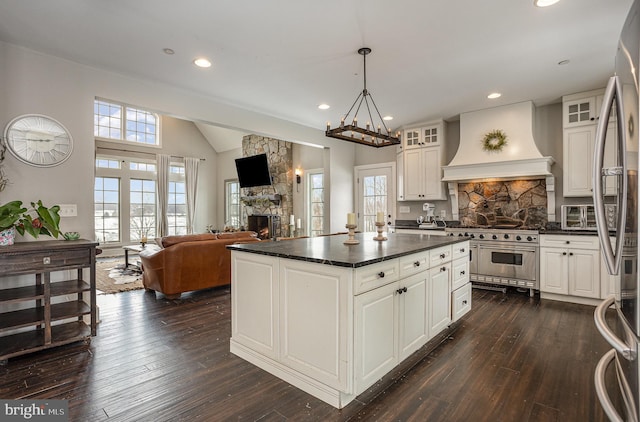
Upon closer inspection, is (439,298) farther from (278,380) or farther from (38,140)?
(38,140)

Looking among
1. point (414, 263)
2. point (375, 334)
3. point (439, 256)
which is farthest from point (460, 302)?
point (375, 334)

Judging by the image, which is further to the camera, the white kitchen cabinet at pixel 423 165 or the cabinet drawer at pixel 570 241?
the white kitchen cabinet at pixel 423 165

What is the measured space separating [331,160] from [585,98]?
402cm

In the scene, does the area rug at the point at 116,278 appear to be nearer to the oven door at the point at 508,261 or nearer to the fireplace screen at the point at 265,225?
the fireplace screen at the point at 265,225

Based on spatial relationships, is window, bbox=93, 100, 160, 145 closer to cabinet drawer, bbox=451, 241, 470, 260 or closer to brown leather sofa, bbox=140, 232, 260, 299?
brown leather sofa, bbox=140, 232, 260, 299

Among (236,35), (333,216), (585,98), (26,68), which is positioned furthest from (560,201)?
(26,68)

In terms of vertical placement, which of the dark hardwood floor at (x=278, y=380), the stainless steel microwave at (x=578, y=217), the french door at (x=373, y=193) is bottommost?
the dark hardwood floor at (x=278, y=380)

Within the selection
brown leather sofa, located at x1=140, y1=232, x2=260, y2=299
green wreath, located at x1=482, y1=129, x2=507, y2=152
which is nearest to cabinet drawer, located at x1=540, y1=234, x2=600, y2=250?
green wreath, located at x1=482, y1=129, x2=507, y2=152

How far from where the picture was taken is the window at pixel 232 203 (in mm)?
9789

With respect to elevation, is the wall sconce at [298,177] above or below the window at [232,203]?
above

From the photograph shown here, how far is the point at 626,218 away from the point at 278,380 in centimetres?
215

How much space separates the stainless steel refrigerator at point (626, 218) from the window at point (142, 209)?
9.54m

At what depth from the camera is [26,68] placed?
316 cm

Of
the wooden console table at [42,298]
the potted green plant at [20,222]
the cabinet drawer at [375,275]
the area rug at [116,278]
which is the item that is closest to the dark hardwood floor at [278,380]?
the wooden console table at [42,298]
